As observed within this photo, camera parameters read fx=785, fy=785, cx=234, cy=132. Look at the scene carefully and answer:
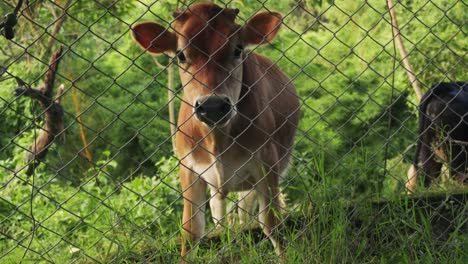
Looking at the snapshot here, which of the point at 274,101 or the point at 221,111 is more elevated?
the point at 221,111

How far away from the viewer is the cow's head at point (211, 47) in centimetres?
422

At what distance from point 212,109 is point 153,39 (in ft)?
2.42

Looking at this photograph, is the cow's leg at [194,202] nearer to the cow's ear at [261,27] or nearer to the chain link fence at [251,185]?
the chain link fence at [251,185]

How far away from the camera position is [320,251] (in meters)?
3.73

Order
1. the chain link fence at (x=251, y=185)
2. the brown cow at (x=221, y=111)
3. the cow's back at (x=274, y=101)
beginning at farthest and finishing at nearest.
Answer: the cow's back at (x=274, y=101)
the brown cow at (x=221, y=111)
the chain link fence at (x=251, y=185)

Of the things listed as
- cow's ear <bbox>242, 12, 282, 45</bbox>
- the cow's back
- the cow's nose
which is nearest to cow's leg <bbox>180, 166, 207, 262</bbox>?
the cow's back

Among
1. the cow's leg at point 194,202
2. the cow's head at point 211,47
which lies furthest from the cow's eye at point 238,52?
the cow's leg at point 194,202

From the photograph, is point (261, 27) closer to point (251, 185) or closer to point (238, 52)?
point (238, 52)

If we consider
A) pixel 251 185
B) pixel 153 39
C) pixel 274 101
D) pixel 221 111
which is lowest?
pixel 251 185

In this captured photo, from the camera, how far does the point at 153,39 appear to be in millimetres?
4656

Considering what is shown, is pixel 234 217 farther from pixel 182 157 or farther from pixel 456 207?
pixel 456 207

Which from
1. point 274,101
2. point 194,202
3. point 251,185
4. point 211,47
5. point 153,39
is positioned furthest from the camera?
point 274,101

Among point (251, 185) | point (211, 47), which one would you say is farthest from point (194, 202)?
point (211, 47)

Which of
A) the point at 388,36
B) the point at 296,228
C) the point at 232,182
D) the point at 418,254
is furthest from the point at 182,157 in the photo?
the point at 388,36
